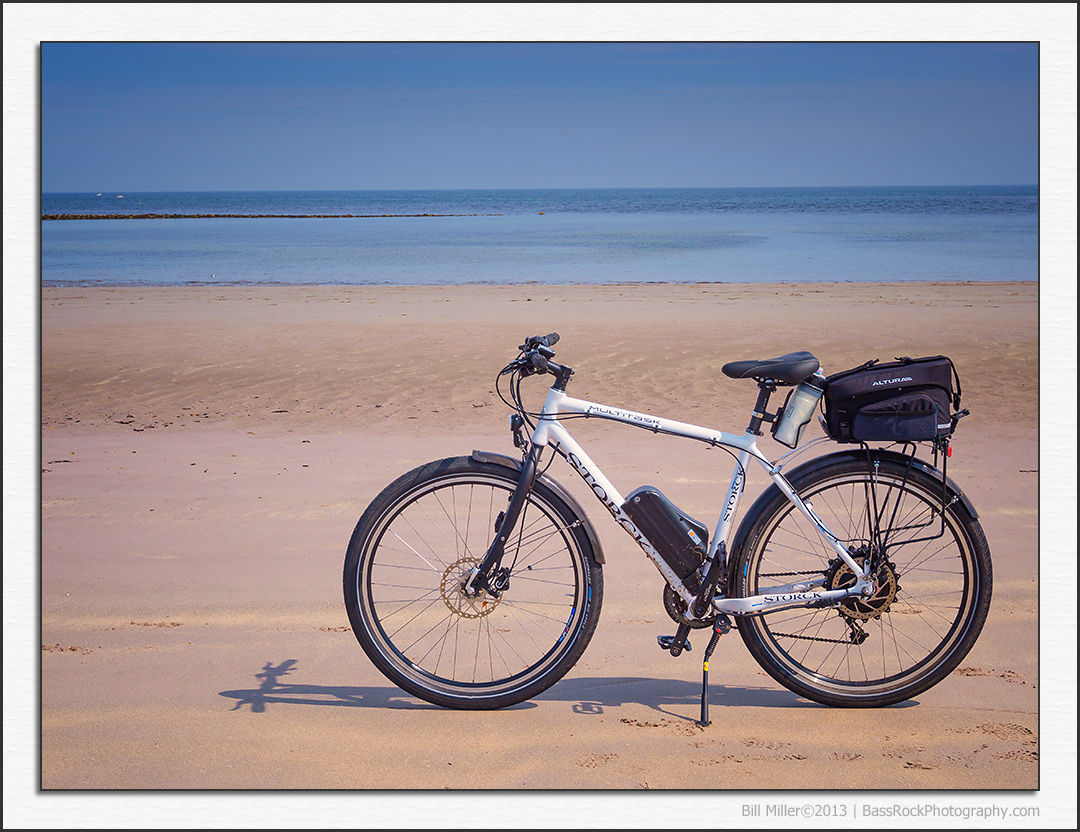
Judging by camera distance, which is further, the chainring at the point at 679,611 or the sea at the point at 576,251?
the sea at the point at 576,251

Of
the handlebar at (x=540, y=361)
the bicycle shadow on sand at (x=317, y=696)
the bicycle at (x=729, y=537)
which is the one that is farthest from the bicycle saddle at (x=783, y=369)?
the bicycle shadow on sand at (x=317, y=696)

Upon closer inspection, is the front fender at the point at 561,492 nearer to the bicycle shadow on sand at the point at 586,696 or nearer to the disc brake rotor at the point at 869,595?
the bicycle shadow on sand at the point at 586,696

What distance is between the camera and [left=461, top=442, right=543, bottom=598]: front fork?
3508 mm

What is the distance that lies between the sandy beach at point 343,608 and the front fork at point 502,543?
0.45 m

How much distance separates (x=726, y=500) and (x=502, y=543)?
0.80 m

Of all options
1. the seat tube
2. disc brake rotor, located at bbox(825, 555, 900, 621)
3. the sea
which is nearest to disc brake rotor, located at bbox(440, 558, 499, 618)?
the seat tube

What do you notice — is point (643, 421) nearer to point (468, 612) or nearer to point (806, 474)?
point (806, 474)

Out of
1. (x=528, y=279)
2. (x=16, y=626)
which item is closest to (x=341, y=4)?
(x=16, y=626)

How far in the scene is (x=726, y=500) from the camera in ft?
11.6

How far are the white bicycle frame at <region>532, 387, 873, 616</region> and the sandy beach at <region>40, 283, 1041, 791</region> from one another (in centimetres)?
40

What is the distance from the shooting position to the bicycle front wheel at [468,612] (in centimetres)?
353

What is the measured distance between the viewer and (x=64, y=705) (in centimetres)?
354

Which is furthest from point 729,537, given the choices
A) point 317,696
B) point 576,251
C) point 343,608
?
point 576,251

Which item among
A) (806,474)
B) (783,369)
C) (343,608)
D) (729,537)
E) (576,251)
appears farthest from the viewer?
(576,251)
